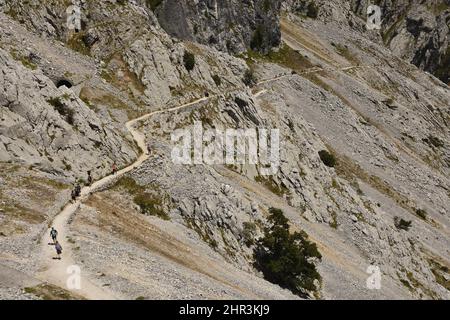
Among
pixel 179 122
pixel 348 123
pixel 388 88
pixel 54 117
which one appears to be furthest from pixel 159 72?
pixel 388 88

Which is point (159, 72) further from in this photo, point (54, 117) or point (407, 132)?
point (407, 132)

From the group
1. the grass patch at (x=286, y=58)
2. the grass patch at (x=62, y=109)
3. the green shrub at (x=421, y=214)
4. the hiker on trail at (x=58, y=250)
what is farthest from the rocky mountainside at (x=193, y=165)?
the hiker on trail at (x=58, y=250)

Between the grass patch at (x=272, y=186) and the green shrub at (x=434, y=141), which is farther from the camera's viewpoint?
the green shrub at (x=434, y=141)

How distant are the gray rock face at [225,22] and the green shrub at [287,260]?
66.8 m

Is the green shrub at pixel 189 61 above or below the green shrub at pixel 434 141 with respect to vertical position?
below

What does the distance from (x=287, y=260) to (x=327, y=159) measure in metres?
36.9

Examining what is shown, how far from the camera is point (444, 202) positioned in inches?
3750

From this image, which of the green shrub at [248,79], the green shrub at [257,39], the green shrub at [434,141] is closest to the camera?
the green shrub at [248,79]

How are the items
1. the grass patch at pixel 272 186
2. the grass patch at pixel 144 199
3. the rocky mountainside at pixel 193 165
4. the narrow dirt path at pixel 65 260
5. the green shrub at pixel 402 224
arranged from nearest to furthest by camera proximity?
the narrow dirt path at pixel 65 260
the rocky mountainside at pixel 193 165
the grass patch at pixel 144 199
the grass patch at pixel 272 186
the green shrub at pixel 402 224

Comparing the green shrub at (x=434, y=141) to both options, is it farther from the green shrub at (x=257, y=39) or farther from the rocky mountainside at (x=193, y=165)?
the green shrub at (x=257, y=39)

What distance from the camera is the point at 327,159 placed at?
270ft

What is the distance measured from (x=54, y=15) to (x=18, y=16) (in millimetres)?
5884

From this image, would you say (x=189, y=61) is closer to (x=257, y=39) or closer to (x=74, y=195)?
(x=257, y=39)

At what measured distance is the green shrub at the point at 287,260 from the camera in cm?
4897
